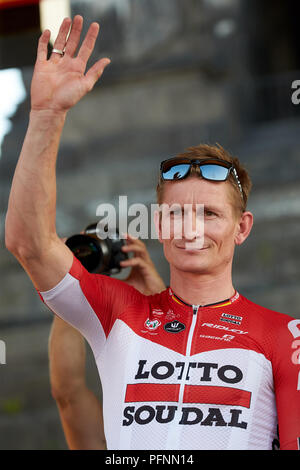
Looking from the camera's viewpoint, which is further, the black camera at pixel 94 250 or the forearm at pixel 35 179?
the black camera at pixel 94 250

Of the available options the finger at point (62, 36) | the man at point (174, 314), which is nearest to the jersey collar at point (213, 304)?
the man at point (174, 314)

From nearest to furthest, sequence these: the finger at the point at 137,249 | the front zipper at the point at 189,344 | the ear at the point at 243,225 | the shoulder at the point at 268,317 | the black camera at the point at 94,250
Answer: the front zipper at the point at 189,344
the shoulder at the point at 268,317
the ear at the point at 243,225
the black camera at the point at 94,250
the finger at the point at 137,249

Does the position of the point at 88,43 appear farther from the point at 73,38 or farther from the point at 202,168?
the point at 202,168

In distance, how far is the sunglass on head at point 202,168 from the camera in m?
1.65

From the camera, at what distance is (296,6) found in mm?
5617

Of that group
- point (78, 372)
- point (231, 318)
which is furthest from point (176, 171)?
point (78, 372)

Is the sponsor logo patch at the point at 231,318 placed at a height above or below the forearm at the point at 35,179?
below

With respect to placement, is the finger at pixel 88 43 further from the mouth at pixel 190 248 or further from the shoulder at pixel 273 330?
the shoulder at pixel 273 330

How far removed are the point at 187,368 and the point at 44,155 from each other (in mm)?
644

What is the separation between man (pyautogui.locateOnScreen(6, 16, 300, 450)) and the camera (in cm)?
144

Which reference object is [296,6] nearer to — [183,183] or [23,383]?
[23,383]

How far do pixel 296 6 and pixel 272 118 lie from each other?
1.33 meters

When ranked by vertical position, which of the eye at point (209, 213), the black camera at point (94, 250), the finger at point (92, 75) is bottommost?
the eye at point (209, 213)

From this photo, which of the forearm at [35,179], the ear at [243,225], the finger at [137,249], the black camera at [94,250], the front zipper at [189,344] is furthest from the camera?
the finger at [137,249]
